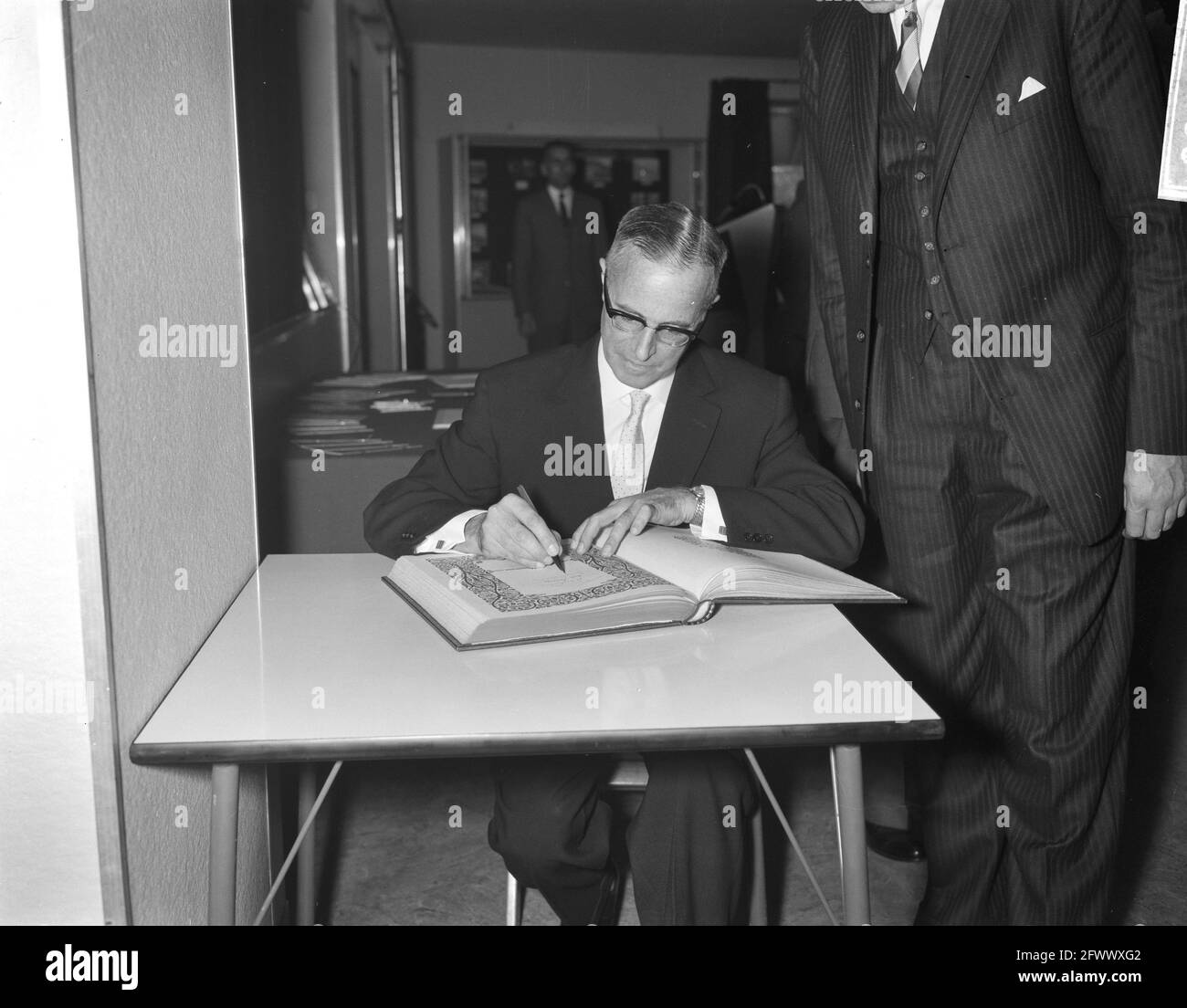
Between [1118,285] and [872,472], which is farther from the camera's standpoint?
[872,472]

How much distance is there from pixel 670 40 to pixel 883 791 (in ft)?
23.6

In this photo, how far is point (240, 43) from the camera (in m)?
3.10

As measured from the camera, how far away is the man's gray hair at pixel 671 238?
1.78m

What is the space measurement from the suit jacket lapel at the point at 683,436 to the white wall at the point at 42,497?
1023 mm

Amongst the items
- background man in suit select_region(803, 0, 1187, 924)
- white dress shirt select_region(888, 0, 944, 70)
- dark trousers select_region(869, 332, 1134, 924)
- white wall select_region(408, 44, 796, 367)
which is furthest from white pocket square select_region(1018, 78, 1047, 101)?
white wall select_region(408, 44, 796, 367)

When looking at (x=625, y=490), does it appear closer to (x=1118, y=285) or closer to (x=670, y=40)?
(x=1118, y=285)

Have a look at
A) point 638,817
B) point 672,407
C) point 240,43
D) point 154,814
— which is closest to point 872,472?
point 672,407

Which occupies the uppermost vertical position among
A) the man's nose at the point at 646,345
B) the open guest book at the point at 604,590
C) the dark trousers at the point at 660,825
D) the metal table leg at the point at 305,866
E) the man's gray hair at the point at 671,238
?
the man's gray hair at the point at 671,238

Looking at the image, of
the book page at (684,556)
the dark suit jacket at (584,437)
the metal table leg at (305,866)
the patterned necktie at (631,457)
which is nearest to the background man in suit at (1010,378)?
the dark suit jacket at (584,437)

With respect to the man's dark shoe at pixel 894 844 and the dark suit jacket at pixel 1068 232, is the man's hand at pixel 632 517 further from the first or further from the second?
the man's dark shoe at pixel 894 844

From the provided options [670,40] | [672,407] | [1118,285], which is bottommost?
[672,407]

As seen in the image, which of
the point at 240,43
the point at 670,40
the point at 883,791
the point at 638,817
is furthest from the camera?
the point at 670,40

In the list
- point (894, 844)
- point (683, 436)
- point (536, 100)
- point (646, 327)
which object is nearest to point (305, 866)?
point (683, 436)

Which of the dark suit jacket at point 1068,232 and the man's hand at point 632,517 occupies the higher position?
the dark suit jacket at point 1068,232
